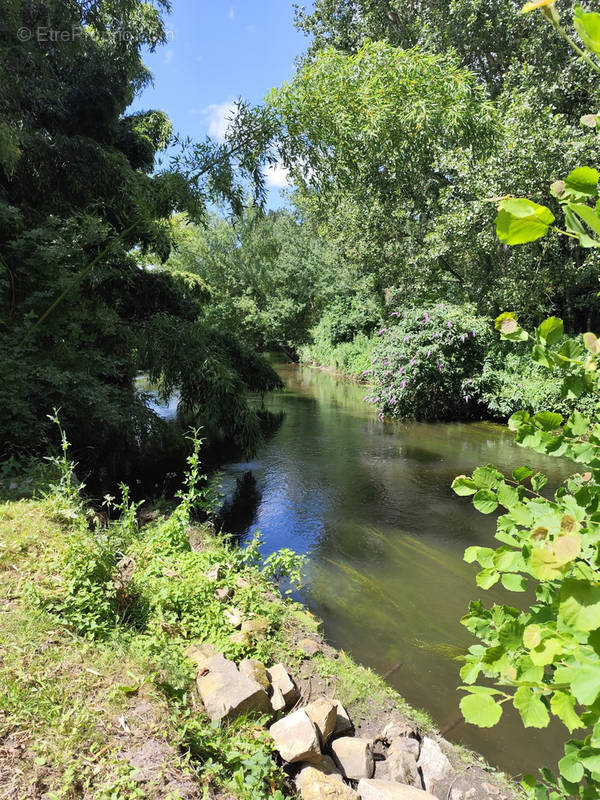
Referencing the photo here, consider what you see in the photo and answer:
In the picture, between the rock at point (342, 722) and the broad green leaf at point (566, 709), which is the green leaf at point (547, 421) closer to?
the broad green leaf at point (566, 709)

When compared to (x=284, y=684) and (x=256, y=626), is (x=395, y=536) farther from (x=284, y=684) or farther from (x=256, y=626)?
(x=284, y=684)

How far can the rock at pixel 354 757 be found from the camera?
7.70ft

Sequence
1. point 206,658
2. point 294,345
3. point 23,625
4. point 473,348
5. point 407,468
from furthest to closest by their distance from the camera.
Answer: point 294,345, point 473,348, point 407,468, point 206,658, point 23,625

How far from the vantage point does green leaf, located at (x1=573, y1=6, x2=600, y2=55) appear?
658 mm

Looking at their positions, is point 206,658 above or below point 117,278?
below

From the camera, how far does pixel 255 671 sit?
258 centimetres

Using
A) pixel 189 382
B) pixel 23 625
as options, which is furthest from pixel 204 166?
pixel 23 625

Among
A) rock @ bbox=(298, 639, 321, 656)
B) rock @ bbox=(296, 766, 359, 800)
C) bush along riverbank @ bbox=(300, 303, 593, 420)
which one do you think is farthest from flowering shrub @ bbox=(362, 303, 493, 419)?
rock @ bbox=(296, 766, 359, 800)

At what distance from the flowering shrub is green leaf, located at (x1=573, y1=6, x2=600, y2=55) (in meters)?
10.2

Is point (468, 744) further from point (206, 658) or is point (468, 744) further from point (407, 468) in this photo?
point (407, 468)

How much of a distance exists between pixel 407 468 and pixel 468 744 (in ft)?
16.9

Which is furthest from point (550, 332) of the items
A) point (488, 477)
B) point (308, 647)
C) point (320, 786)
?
point (308, 647)

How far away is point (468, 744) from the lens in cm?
283

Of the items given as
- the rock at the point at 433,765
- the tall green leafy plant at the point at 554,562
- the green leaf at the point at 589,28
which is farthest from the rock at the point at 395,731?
the green leaf at the point at 589,28
